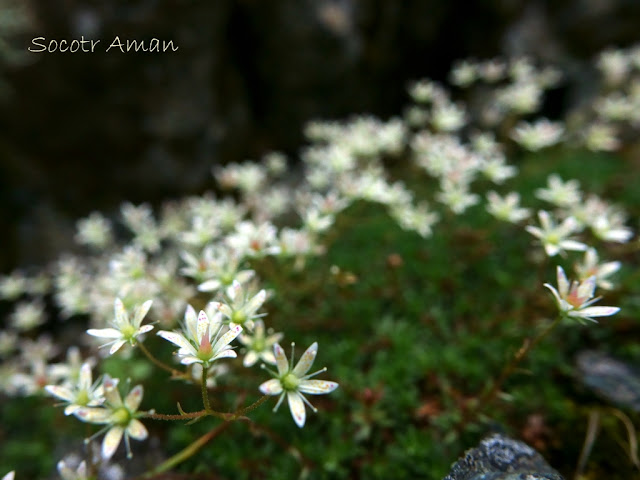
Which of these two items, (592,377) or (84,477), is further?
(592,377)

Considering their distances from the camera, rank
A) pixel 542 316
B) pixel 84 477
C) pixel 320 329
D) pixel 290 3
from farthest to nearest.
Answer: pixel 290 3 < pixel 320 329 < pixel 542 316 < pixel 84 477

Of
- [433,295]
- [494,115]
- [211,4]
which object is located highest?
[211,4]

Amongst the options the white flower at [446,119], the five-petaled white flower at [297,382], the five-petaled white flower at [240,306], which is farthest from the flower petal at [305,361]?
the white flower at [446,119]

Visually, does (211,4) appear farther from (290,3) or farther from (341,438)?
(341,438)

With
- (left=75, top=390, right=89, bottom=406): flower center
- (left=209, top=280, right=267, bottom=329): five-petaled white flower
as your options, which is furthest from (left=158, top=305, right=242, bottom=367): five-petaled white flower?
(left=75, top=390, right=89, bottom=406): flower center

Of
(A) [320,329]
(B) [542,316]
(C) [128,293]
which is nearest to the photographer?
(C) [128,293]

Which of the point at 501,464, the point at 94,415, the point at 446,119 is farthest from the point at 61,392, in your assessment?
the point at 446,119

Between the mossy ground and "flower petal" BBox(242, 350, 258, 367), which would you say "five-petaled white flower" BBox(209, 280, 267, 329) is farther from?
the mossy ground

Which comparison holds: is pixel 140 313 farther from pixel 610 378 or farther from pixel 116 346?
pixel 610 378

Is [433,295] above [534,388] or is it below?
above

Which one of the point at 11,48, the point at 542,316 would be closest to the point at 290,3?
the point at 11,48
